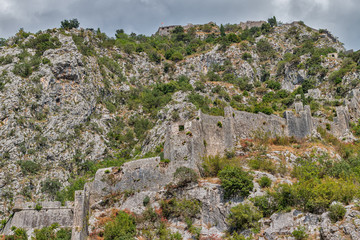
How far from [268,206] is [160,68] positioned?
51.9m

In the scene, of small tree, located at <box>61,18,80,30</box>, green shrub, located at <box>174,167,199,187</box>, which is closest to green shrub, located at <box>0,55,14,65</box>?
small tree, located at <box>61,18,80,30</box>

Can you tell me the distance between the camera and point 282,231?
85.5ft

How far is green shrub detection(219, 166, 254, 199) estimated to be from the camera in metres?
30.8

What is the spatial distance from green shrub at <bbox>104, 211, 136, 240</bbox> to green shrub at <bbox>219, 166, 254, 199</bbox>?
8308 mm

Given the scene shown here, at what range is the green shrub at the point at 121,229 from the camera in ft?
99.1

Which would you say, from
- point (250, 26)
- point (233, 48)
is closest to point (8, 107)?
point (233, 48)

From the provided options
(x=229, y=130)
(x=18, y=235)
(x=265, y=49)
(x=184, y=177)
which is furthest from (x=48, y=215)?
(x=265, y=49)

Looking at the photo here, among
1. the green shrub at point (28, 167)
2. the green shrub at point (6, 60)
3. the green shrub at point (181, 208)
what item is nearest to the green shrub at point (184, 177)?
the green shrub at point (181, 208)

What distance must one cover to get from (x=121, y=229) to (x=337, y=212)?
54.3 ft

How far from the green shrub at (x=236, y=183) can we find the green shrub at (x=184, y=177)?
2651 mm

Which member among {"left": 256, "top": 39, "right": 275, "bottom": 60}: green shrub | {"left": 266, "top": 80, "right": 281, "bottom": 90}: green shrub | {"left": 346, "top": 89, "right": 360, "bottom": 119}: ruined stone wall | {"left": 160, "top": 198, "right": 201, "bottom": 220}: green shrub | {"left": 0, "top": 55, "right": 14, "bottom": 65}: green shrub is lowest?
{"left": 160, "top": 198, "right": 201, "bottom": 220}: green shrub

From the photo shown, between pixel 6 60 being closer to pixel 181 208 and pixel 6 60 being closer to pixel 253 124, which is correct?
pixel 253 124

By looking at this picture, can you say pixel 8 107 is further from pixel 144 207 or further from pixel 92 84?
pixel 144 207

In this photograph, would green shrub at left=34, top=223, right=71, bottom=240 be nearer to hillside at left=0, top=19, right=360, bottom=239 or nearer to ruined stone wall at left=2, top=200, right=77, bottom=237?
ruined stone wall at left=2, top=200, right=77, bottom=237
